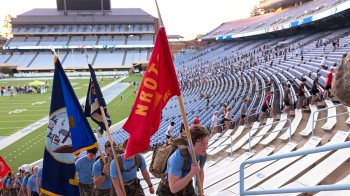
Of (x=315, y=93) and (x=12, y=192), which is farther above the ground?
(x=315, y=93)

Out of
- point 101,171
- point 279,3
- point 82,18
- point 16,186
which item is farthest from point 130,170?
point 82,18

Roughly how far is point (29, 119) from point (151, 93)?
80.5 ft

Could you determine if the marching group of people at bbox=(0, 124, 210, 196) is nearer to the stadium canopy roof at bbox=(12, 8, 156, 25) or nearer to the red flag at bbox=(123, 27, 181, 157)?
the red flag at bbox=(123, 27, 181, 157)

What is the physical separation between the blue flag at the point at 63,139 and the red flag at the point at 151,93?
146 centimetres

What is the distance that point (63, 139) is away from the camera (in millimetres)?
4441

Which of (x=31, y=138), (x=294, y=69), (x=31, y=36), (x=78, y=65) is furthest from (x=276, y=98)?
(x=31, y=36)

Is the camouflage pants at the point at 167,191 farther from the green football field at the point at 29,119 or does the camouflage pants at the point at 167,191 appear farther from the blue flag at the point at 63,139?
the green football field at the point at 29,119

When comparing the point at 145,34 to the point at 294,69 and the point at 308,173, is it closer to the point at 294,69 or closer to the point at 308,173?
the point at 294,69

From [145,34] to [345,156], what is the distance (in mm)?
74717

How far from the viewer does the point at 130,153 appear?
3.14 m

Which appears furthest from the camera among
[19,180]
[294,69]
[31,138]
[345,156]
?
[31,138]

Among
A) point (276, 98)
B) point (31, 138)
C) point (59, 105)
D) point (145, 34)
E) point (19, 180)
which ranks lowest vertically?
point (31, 138)

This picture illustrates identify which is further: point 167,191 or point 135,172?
point 135,172

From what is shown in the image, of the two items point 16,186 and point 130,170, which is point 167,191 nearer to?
point 130,170
